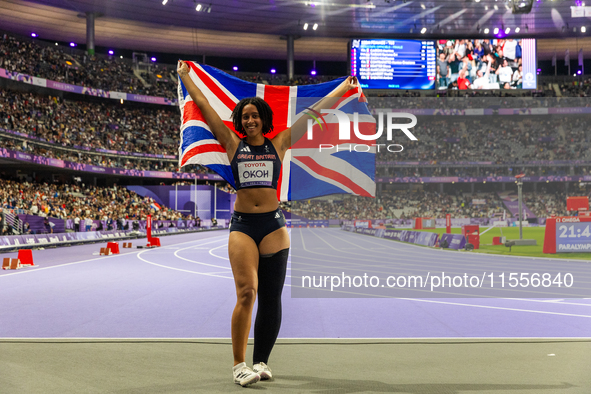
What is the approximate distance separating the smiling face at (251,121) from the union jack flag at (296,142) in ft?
2.70

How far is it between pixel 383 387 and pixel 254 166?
2008 mm

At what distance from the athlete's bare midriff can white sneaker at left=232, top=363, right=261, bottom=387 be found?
4.05 ft

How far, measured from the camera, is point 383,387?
A: 12.1 ft

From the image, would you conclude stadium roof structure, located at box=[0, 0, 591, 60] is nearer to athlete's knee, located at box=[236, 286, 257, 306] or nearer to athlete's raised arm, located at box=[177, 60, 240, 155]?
athlete's raised arm, located at box=[177, 60, 240, 155]

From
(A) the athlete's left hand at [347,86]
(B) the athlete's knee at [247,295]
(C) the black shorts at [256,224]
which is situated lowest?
(B) the athlete's knee at [247,295]

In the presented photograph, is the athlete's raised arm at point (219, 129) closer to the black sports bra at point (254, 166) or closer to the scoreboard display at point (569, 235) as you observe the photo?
the black sports bra at point (254, 166)

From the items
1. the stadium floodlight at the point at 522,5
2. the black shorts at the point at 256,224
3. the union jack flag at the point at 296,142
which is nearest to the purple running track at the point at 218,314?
the union jack flag at the point at 296,142

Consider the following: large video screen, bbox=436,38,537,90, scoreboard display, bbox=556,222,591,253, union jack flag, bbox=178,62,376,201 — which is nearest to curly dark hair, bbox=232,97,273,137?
union jack flag, bbox=178,62,376,201

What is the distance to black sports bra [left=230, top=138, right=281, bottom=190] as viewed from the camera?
4070 mm

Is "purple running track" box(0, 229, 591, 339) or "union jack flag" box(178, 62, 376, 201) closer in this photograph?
"union jack flag" box(178, 62, 376, 201)

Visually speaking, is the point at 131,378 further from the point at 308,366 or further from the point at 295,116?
the point at 295,116

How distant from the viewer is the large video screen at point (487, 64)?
143ft

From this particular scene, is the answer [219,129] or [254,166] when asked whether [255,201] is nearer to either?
[254,166]

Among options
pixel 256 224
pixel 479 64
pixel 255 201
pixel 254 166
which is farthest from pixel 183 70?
pixel 479 64
